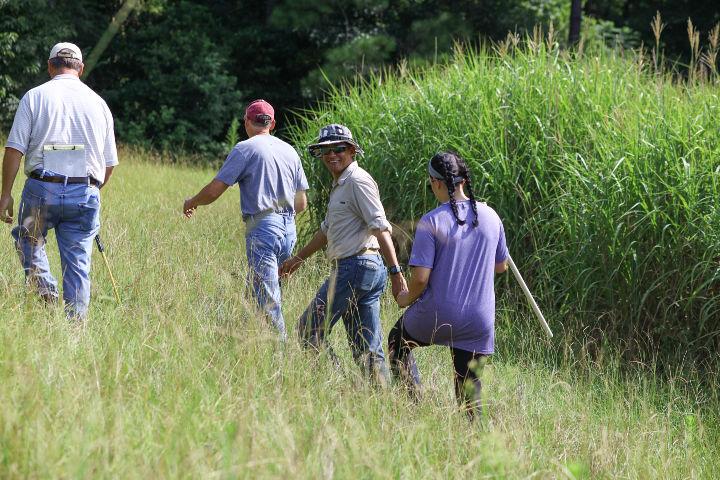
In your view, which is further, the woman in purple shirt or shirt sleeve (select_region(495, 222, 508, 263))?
shirt sleeve (select_region(495, 222, 508, 263))

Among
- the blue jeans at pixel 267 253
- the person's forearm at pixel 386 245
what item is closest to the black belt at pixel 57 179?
the blue jeans at pixel 267 253

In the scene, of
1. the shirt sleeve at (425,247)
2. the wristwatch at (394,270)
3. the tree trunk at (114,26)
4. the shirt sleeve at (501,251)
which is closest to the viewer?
the tree trunk at (114,26)

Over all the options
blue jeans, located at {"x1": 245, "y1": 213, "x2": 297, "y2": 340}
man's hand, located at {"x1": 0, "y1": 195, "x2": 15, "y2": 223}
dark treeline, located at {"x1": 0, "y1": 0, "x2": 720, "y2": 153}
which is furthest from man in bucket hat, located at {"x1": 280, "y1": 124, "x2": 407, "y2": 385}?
dark treeline, located at {"x1": 0, "y1": 0, "x2": 720, "y2": 153}

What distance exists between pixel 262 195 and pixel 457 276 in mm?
1814

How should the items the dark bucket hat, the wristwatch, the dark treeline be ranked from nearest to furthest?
1. the wristwatch
2. the dark bucket hat
3. the dark treeline

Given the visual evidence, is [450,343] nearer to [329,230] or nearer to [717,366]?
[329,230]

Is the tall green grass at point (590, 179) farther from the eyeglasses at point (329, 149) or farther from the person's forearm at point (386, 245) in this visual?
the eyeglasses at point (329, 149)

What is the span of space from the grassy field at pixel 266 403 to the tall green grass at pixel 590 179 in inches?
13.1

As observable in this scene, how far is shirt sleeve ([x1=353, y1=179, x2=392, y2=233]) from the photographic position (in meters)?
5.24

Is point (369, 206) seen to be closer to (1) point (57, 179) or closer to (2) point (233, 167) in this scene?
(2) point (233, 167)

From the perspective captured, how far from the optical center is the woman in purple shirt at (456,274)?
4.67 meters

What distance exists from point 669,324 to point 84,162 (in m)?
4.06

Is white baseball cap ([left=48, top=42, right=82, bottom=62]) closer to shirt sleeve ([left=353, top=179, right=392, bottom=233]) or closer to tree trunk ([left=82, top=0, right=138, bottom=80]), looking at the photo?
tree trunk ([left=82, top=0, right=138, bottom=80])

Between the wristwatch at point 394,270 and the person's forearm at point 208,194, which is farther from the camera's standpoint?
the person's forearm at point 208,194
